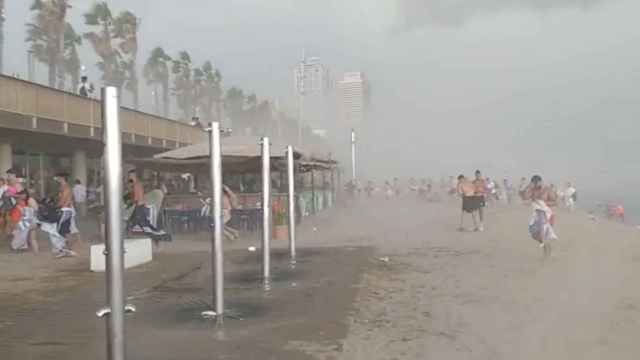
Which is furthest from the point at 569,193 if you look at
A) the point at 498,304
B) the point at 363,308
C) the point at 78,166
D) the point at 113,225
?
the point at 113,225

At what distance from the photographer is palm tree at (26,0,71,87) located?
56.2 meters

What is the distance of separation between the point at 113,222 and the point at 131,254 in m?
9.12

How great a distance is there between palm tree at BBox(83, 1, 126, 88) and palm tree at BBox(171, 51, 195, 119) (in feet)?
70.0

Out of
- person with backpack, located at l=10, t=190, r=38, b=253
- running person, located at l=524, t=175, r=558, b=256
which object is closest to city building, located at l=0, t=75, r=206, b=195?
person with backpack, located at l=10, t=190, r=38, b=253

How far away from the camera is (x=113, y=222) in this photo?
15.7ft

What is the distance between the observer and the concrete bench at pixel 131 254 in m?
13.1

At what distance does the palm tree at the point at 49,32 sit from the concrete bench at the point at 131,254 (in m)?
45.0

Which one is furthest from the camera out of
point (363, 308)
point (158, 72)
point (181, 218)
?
point (158, 72)

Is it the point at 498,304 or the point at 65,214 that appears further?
the point at 65,214

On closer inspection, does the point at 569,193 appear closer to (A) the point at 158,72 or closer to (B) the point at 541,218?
(B) the point at 541,218

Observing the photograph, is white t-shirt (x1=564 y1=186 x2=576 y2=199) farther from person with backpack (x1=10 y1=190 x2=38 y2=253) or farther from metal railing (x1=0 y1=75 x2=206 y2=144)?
person with backpack (x1=10 y1=190 x2=38 y2=253)

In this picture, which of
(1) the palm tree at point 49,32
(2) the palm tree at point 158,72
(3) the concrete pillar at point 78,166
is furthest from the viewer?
(2) the palm tree at point 158,72

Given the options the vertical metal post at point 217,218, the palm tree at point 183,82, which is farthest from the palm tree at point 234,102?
the vertical metal post at point 217,218

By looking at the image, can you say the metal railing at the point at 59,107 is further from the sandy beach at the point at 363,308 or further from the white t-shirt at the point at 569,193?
the white t-shirt at the point at 569,193
